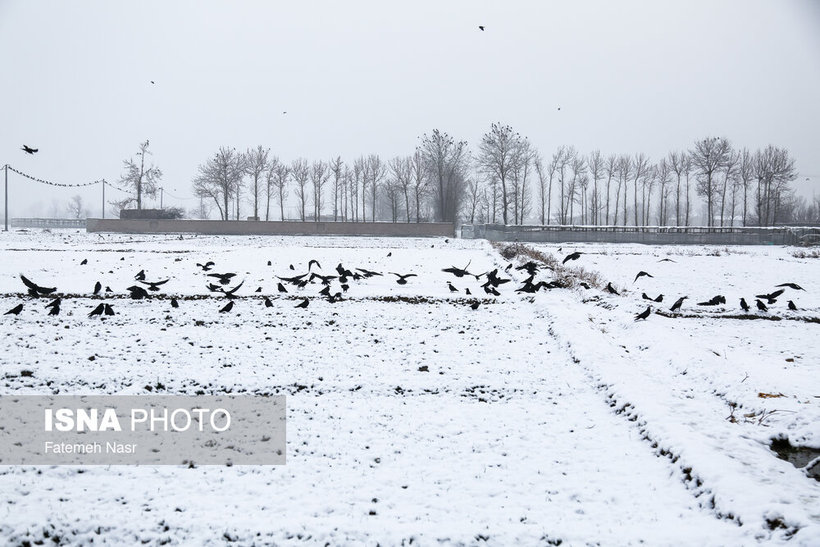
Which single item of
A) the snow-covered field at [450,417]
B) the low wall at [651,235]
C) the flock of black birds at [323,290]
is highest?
the low wall at [651,235]

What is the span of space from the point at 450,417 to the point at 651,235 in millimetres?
45897

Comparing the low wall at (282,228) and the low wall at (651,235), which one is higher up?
the low wall at (282,228)

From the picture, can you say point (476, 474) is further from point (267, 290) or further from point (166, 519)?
point (267, 290)

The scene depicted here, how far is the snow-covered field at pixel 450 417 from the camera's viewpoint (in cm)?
466

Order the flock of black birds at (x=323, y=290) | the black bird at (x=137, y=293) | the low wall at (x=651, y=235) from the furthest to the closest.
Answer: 1. the low wall at (x=651, y=235)
2. the black bird at (x=137, y=293)
3. the flock of black birds at (x=323, y=290)

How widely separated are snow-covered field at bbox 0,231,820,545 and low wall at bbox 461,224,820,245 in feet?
108

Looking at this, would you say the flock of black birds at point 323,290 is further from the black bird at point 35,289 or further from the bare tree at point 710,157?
the bare tree at point 710,157

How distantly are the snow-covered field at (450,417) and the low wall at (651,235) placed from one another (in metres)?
32.9

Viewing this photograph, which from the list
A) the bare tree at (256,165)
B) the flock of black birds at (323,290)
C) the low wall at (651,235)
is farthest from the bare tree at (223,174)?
the flock of black birds at (323,290)

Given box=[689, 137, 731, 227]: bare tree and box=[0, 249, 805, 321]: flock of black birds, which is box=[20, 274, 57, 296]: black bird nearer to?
box=[0, 249, 805, 321]: flock of black birds

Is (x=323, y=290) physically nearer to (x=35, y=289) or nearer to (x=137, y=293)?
(x=137, y=293)

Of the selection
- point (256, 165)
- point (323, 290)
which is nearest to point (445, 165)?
point (256, 165)

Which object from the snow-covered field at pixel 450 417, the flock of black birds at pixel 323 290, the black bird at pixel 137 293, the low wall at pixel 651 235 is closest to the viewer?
the snow-covered field at pixel 450 417

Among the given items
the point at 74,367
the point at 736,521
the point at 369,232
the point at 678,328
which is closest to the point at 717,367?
the point at 678,328
